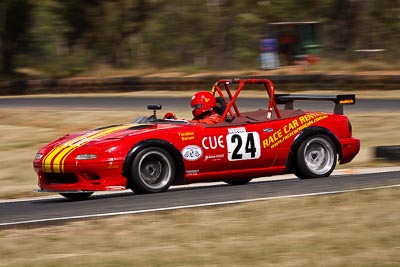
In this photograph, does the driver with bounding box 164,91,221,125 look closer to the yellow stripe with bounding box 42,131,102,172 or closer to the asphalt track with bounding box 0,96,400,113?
the yellow stripe with bounding box 42,131,102,172

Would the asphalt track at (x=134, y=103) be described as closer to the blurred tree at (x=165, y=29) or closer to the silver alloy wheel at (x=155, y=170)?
the blurred tree at (x=165, y=29)

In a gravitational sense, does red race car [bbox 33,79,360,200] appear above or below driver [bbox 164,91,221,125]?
below

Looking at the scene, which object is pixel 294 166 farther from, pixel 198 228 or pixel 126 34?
pixel 126 34

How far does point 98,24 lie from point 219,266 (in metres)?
30.1

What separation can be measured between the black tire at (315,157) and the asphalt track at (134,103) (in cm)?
894

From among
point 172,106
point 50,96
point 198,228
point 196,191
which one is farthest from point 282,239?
point 50,96

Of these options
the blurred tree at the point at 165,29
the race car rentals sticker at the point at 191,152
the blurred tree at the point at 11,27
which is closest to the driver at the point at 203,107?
the race car rentals sticker at the point at 191,152

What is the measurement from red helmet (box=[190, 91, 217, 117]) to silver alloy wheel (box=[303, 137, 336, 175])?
1360 millimetres

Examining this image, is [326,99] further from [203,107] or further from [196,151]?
[196,151]

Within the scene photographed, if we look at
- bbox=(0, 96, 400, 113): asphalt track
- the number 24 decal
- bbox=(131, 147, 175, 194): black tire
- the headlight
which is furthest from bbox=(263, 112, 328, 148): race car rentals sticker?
bbox=(0, 96, 400, 113): asphalt track

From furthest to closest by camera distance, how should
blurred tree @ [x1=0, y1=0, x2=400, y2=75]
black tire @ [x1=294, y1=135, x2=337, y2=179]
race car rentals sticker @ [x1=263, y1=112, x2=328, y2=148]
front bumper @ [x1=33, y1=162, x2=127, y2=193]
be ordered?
1. blurred tree @ [x1=0, y1=0, x2=400, y2=75]
2. black tire @ [x1=294, y1=135, x2=337, y2=179]
3. race car rentals sticker @ [x1=263, y1=112, x2=328, y2=148]
4. front bumper @ [x1=33, y1=162, x2=127, y2=193]

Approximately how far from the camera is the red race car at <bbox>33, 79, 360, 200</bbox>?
372 inches

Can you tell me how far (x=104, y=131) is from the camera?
10.0m

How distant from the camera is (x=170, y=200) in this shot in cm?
884
